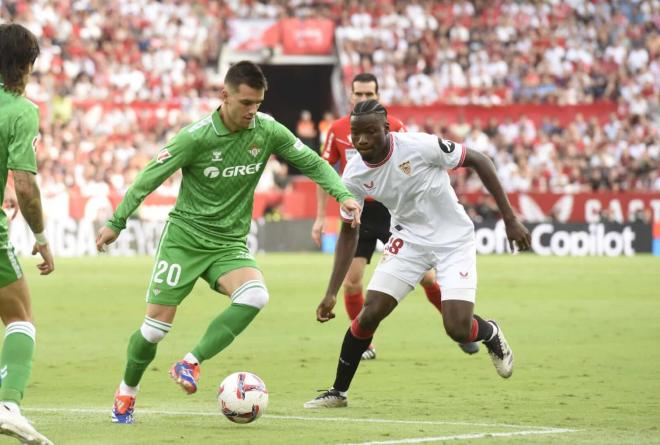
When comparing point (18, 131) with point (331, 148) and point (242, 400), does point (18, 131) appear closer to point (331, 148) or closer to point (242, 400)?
point (242, 400)

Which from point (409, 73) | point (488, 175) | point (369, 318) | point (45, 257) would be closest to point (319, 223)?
point (369, 318)

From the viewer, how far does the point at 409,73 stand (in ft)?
135

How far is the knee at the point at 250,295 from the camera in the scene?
29.6ft

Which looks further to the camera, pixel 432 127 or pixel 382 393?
pixel 432 127

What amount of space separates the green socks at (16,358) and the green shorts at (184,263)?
48.6 inches

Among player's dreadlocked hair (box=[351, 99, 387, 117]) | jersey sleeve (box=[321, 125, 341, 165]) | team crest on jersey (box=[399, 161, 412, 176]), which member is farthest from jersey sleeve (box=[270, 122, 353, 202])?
jersey sleeve (box=[321, 125, 341, 165])

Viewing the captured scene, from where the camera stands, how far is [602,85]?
4050 centimetres

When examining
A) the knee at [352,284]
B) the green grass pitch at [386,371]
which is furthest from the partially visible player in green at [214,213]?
the knee at [352,284]

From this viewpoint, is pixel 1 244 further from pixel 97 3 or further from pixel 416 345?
pixel 97 3

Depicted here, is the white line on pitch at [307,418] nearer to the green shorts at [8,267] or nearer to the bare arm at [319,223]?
the green shorts at [8,267]

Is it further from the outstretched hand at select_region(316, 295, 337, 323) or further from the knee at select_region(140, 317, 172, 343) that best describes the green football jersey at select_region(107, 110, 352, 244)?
the outstretched hand at select_region(316, 295, 337, 323)

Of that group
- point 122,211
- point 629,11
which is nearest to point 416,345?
point 122,211

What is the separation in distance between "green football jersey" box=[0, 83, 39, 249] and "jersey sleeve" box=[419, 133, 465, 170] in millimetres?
3257

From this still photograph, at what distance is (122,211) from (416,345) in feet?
22.9
